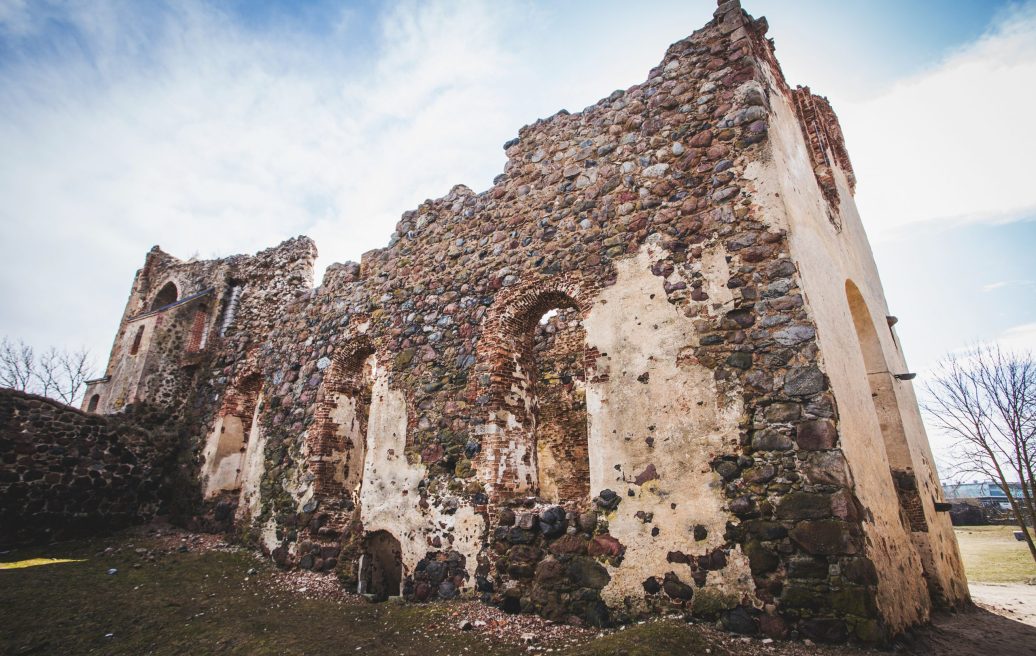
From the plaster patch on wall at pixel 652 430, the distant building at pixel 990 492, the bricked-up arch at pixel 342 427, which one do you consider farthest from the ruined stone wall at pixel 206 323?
the distant building at pixel 990 492

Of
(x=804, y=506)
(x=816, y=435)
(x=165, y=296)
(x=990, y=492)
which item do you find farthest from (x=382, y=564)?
(x=990, y=492)

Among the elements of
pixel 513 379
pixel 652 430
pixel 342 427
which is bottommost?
pixel 652 430

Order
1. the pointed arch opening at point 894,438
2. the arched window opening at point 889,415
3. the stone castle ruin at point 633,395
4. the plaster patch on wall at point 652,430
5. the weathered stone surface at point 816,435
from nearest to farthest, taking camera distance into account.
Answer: the weathered stone surface at point 816,435 < the stone castle ruin at point 633,395 < the plaster patch on wall at point 652,430 < the pointed arch opening at point 894,438 < the arched window opening at point 889,415

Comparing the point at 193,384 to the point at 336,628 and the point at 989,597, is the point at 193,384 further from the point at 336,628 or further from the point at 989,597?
Result: the point at 989,597

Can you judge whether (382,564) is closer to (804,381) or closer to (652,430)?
(652,430)

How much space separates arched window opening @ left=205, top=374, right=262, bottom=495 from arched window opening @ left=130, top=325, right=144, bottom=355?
5.53 m

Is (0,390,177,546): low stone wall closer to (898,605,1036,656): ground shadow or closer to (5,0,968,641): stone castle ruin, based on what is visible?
(5,0,968,641): stone castle ruin

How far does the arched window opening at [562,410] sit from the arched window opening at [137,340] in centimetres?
1134

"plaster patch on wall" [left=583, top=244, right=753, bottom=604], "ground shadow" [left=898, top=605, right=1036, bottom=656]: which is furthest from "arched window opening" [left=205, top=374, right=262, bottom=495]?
"ground shadow" [left=898, top=605, right=1036, bottom=656]

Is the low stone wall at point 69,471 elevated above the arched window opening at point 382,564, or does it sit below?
above

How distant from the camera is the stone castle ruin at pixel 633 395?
4.21m

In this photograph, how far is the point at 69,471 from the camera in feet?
29.0

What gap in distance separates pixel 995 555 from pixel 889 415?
1149cm

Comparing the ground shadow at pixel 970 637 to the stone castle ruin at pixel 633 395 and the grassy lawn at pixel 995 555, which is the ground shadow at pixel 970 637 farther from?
the grassy lawn at pixel 995 555
